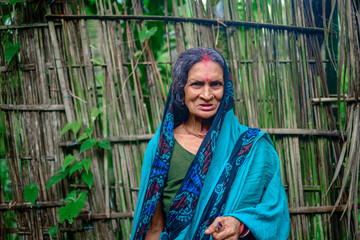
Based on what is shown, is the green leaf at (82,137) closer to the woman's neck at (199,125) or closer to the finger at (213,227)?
the woman's neck at (199,125)

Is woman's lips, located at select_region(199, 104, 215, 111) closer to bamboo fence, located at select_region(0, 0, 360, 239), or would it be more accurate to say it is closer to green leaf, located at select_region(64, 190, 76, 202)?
bamboo fence, located at select_region(0, 0, 360, 239)

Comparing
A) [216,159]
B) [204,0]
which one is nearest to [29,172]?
[216,159]

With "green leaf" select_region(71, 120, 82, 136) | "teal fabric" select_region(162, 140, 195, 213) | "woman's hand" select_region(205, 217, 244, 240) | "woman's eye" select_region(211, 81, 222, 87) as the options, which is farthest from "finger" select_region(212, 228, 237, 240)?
"green leaf" select_region(71, 120, 82, 136)

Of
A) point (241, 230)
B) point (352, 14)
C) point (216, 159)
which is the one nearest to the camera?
point (241, 230)

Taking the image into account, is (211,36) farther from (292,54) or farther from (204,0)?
(292,54)

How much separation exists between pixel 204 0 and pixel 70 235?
7.68 ft

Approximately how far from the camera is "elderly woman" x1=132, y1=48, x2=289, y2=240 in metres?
1.56

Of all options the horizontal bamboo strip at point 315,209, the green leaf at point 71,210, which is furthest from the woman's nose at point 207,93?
the horizontal bamboo strip at point 315,209

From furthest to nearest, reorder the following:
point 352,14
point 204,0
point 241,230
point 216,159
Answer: point 204,0
point 352,14
point 216,159
point 241,230

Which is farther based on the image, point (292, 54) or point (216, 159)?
point (292, 54)

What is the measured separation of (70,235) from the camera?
277 cm

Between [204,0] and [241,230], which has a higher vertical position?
[204,0]

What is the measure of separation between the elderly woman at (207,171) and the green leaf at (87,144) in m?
0.84

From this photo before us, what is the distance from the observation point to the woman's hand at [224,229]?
1.45 meters
